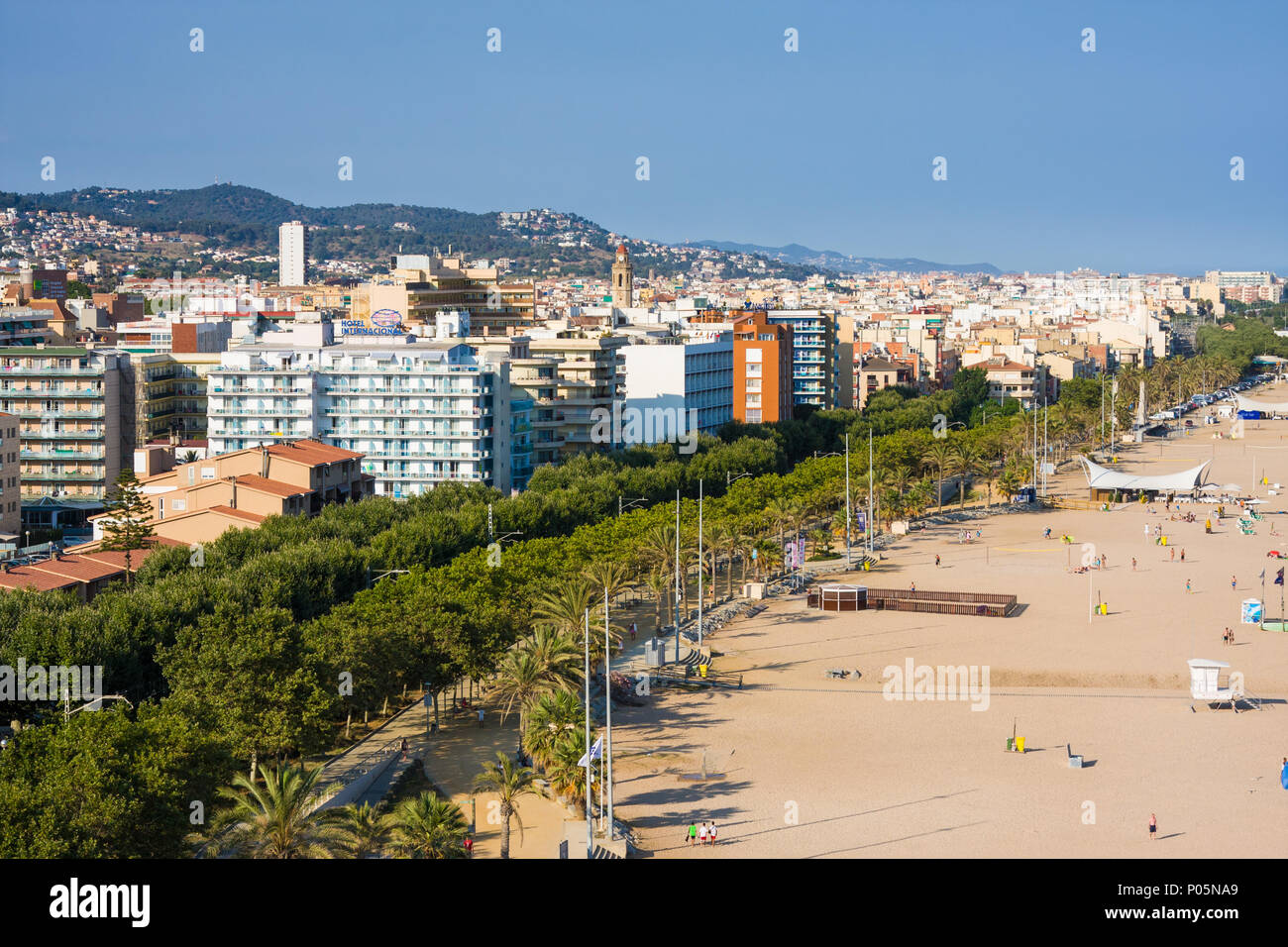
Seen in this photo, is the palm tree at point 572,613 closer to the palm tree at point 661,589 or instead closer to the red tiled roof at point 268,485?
the palm tree at point 661,589

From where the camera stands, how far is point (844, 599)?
216 feet

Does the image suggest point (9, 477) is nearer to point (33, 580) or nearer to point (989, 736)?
point (33, 580)

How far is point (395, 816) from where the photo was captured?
29.5 metres

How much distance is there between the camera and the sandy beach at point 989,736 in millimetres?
33938

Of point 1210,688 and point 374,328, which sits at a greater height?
point 374,328

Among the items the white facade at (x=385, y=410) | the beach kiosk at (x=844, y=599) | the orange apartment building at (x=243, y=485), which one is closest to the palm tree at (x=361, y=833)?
the orange apartment building at (x=243, y=485)

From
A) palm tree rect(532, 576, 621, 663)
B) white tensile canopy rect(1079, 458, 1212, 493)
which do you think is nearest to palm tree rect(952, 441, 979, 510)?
white tensile canopy rect(1079, 458, 1212, 493)

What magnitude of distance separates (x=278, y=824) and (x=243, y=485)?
43.6 metres

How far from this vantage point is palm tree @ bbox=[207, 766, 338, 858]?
2736 centimetres

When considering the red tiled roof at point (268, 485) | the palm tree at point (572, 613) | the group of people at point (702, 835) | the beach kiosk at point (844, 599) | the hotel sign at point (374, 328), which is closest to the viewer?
the group of people at point (702, 835)

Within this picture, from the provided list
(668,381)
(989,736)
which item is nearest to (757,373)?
(668,381)

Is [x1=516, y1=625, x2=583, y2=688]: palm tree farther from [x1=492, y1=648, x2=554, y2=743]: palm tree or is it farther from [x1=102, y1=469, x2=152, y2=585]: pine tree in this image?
[x1=102, y1=469, x2=152, y2=585]: pine tree

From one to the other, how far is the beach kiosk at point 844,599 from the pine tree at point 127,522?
30.9 m
